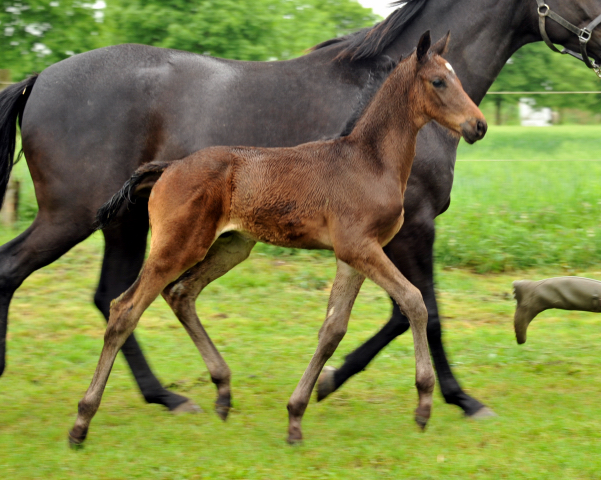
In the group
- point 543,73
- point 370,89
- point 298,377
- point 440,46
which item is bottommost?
point 543,73

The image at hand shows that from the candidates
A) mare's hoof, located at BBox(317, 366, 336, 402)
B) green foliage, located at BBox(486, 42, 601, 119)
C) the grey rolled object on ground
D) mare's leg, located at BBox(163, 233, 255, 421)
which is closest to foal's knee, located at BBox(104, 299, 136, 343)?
mare's leg, located at BBox(163, 233, 255, 421)

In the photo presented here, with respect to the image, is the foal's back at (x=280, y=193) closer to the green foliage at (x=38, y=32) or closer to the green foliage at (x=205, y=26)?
the green foliage at (x=205, y=26)

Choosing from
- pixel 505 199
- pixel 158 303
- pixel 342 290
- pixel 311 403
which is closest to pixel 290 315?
pixel 158 303

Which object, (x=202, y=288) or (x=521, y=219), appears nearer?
(x=202, y=288)

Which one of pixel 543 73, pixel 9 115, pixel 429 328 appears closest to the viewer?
pixel 429 328

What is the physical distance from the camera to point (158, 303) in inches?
264

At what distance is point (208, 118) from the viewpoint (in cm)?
412

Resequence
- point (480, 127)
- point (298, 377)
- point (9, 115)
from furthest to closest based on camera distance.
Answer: point (298, 377) < point (9, 115) < point (480, 127)

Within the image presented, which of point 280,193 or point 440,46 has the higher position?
point 440,46

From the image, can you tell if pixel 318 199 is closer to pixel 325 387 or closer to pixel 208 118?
pixel 208 118

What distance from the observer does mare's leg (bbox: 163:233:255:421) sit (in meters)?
3.96

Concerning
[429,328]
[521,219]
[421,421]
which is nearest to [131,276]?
[429,328]

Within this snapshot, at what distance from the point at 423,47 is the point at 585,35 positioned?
133 centimetres

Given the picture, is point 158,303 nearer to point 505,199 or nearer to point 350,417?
point 350,417
